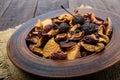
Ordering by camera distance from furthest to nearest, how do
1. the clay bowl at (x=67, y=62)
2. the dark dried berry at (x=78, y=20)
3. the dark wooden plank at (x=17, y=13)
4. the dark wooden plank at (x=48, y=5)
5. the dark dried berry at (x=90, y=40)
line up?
the dark wooden plank at (x=48, y=5), the dark wooden plank at (x=17, y=13), the dark dried berry at (x=78, y=20), the dark dried berry at (x=90, y=40), the clay bowl at (x=67, y=62)

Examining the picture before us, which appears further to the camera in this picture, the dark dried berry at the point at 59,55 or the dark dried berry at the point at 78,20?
the dark dried berry at the point at 78,20

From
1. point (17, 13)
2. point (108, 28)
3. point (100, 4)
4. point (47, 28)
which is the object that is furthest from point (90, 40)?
point (17, 13)

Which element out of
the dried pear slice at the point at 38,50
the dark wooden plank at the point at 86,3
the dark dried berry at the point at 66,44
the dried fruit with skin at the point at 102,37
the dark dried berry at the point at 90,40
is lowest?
the dark wooden plank at the point at 86,3

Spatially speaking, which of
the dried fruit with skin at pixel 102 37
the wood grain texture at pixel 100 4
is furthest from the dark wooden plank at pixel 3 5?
the dried fruit with skin at pixel 102 37

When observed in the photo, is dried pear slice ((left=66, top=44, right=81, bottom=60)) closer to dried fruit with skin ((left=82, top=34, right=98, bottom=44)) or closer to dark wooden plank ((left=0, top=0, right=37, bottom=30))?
dried fruit with skin ((left=82, top=34, right=98, bottom=44))

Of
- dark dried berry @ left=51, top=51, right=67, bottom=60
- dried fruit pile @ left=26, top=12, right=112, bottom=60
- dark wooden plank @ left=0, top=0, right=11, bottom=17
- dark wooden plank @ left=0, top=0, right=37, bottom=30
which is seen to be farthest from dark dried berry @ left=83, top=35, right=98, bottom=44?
dark wooden plank @ left=0, top=0, right=11, bottom=17

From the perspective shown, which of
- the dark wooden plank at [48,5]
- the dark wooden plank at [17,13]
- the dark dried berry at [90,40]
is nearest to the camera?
the dark dried berry at [90,40]

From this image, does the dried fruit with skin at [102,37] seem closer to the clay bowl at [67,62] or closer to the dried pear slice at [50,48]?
the clay bowl at [67,62]
